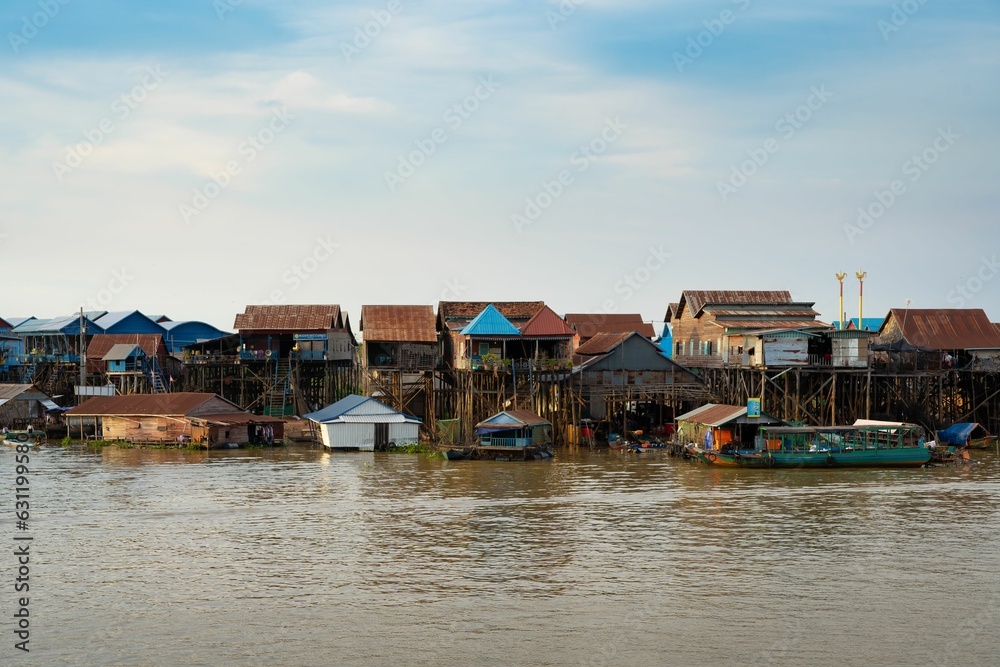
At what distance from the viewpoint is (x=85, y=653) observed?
763 inches

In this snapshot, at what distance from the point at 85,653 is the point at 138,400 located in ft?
131

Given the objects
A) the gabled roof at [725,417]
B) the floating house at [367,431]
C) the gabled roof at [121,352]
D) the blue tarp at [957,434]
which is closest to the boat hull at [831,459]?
the gabled roof at [725,417]

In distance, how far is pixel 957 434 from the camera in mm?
54656

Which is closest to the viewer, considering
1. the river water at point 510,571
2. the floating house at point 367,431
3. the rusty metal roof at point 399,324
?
the river water at point 510,571

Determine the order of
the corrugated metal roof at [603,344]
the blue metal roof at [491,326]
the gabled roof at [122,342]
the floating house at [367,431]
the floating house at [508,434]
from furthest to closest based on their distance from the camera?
the gabled roof at [122,342] → the corrugated metal roof at [603,344] → the blue metal roof at [491,326] → the floating house at [367,431] → the floating house at [508,434]

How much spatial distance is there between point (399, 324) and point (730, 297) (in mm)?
19533

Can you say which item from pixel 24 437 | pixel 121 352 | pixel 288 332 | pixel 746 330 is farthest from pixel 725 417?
pixel 121 352

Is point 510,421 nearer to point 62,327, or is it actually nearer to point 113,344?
point 113,344

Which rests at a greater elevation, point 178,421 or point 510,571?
point 178,421

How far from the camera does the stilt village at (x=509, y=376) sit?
55.6 metres

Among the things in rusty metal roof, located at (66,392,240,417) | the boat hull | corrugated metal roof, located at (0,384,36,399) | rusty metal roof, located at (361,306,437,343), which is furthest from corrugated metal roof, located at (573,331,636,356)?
corrugated metal roof, located at (0,384,36,399)

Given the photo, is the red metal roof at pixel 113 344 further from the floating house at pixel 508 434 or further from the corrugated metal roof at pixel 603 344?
the floating house at pixel 508 434

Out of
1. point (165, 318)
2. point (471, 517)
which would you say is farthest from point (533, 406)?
point (165, 318)

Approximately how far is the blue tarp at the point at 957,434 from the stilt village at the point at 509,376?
3.55 ft
